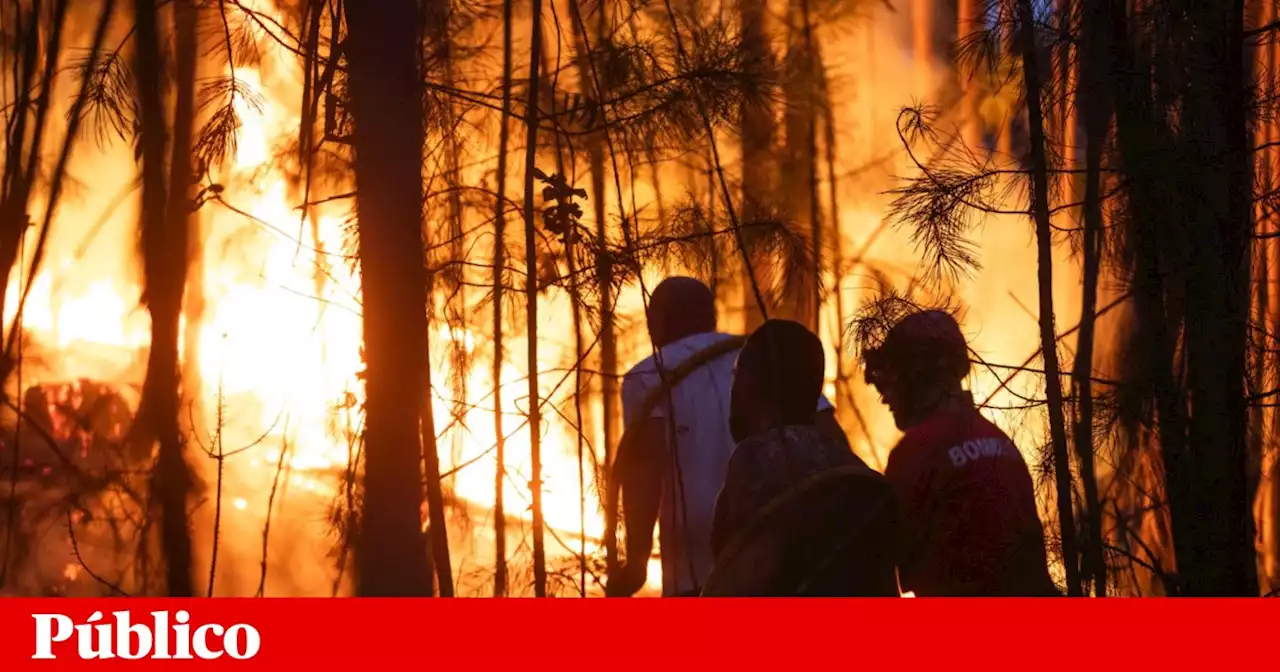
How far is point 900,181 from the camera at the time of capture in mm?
2477

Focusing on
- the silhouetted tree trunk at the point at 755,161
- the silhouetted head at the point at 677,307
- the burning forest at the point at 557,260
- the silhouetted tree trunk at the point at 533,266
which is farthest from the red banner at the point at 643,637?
the silhouetted tree trunk at the point at 755,161

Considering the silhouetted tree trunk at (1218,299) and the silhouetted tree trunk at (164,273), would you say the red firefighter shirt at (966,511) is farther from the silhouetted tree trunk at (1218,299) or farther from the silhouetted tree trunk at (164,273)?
the silhouetted tree trunk at (164,273)

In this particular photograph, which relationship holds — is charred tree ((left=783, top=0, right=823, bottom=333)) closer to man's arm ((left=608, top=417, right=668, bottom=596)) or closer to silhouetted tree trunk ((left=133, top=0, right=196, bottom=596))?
man's arm ((left=608, top=417, right=668, bottom=596))

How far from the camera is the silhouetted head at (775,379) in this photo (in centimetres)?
186

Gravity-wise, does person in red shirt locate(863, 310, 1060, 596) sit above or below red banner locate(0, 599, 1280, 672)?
above

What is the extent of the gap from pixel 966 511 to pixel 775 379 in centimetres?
45

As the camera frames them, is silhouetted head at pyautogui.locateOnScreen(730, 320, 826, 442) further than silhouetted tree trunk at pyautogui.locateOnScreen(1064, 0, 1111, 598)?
No

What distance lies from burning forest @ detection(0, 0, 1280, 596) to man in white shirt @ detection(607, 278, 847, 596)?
0.15 feet

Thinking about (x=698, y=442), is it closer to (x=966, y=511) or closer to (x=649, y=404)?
(x=649, y=404)

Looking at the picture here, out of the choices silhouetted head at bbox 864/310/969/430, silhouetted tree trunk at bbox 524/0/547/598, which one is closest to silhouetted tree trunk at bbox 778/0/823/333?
silhouetted head at bbox 864/310/969/430

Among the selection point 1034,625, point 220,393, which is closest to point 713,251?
point 1034,625

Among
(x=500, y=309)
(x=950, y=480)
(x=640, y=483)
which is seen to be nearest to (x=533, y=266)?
(x=640, y=483)

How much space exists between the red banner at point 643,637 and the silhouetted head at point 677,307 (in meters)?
0.54

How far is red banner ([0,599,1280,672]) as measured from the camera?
2.16 metres
